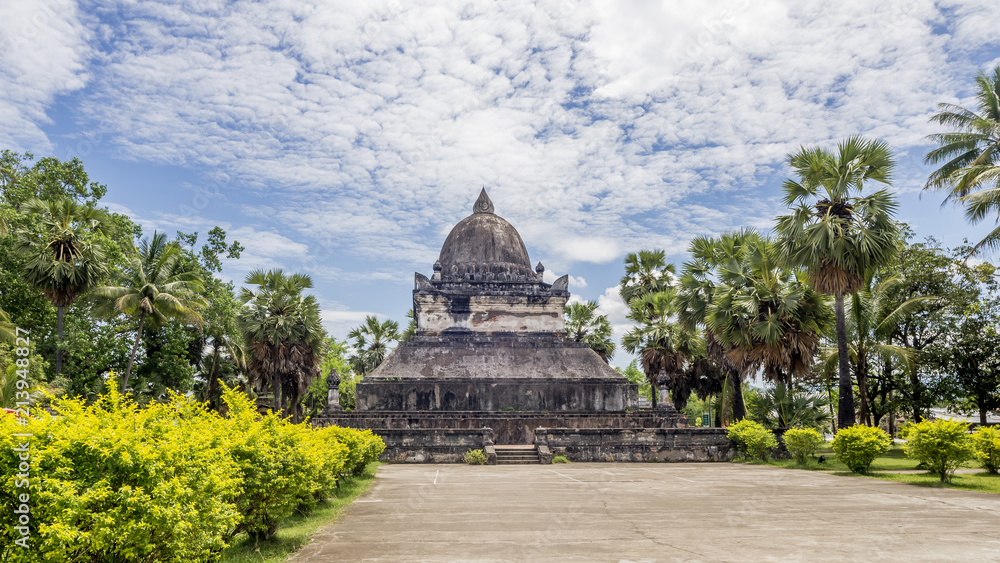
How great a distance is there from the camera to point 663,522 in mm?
8727

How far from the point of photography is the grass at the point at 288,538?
6.82m

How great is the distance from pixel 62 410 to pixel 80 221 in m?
22.3

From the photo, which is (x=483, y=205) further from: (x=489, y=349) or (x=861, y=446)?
(x=861, y=446)

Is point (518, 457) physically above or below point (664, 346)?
below

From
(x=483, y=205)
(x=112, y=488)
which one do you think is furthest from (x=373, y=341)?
(x=112, y=488)

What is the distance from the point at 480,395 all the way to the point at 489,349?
13.1ft

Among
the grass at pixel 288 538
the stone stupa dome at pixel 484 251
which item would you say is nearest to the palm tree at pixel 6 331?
the grass at pixel 288 538

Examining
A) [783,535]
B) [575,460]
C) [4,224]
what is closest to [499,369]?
[575,460]

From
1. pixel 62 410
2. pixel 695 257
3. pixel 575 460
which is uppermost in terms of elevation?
pixel 695 257

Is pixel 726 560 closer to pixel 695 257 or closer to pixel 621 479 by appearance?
pixel 621 479

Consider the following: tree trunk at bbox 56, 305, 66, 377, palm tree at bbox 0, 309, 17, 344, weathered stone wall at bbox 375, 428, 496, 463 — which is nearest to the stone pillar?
weathered stone wall at bbox 375, 428, 496, 463

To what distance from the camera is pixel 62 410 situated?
4.79 meters

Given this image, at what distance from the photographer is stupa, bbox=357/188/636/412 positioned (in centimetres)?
2841

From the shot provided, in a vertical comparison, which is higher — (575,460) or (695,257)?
(695,257)
